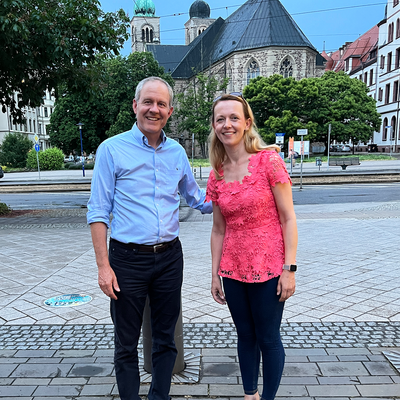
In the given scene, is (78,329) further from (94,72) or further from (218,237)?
(94,72)

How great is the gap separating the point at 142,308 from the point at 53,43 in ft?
23.3

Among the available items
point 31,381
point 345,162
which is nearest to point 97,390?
point 31,381

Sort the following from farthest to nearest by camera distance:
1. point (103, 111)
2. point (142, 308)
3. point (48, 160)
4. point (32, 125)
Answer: point (32, 125) < point (103, 111) < point (48, 160) < point (142, 308)

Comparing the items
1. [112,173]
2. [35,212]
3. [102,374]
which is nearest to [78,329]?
[102,374]

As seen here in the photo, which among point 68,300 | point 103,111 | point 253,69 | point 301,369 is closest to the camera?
point 301,369

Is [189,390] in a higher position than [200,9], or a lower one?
lower

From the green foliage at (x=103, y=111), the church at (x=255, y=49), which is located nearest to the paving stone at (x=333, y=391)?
the green foliage at (x=103, y=111)

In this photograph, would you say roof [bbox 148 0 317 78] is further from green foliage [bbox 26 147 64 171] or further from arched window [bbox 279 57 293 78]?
green foliage [bbox 26 147 64 171]

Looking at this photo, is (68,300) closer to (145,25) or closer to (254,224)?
(254,224)

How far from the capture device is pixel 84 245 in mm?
7172

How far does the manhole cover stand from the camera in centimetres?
424

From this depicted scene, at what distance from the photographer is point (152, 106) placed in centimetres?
220

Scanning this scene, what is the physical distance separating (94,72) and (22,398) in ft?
26.5

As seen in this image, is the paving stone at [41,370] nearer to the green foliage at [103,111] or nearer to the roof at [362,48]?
the green foliage at [103,111]
